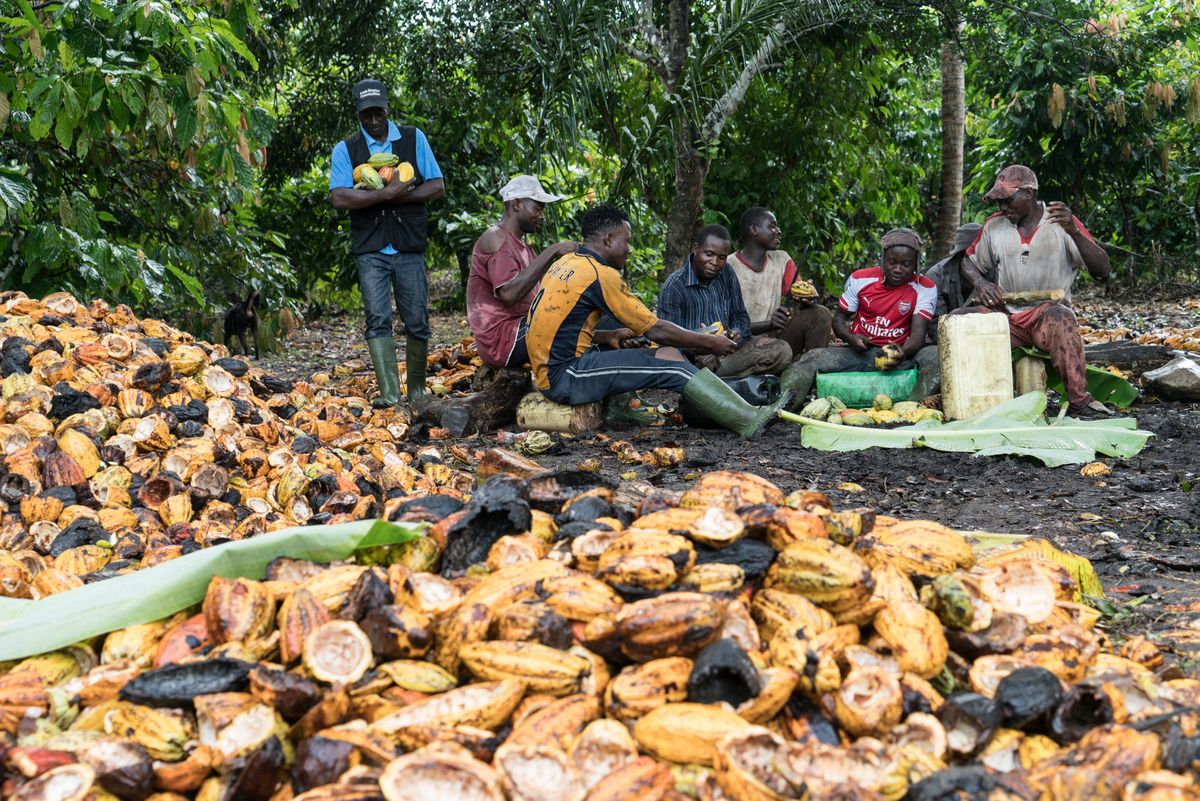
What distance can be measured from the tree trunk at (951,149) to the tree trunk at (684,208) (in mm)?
2385

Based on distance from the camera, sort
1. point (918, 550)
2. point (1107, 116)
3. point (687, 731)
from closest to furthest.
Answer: point (687, 731) < point (918, 550) < point (1107, 116)

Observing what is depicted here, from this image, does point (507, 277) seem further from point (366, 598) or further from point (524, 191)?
point (366, 598)

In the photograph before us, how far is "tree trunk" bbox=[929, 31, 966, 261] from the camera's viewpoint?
27.2 feet

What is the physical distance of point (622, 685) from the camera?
1.62 m

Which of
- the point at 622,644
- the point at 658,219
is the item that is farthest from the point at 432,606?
the point at 658,219

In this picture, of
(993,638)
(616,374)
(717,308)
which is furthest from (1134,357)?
(993,638)

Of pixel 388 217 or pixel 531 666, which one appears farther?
pixel 388 217

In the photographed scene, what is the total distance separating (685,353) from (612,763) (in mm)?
4468

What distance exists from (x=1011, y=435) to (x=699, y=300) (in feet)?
6.22

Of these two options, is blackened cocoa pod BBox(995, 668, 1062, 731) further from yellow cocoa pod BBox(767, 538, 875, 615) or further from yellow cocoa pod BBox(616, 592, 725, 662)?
yellow cocoa pod BBox(616, 592, 725, 662)

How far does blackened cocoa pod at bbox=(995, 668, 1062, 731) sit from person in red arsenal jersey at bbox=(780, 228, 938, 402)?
400cm

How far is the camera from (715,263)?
5.55m

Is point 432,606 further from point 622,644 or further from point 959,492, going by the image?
point 959,492

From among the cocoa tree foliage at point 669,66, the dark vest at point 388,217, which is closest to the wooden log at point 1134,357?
the cocoa tree foliage at point 669,66
